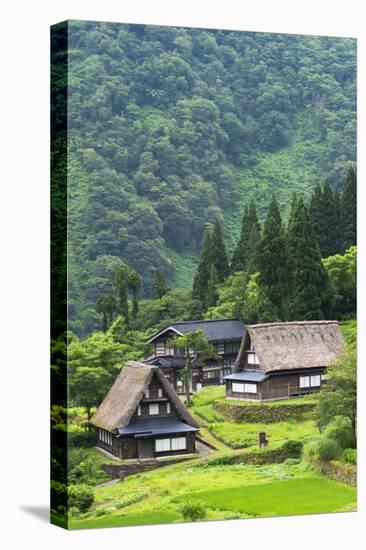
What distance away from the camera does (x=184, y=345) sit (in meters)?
19.4

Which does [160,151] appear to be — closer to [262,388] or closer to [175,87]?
[175,87]

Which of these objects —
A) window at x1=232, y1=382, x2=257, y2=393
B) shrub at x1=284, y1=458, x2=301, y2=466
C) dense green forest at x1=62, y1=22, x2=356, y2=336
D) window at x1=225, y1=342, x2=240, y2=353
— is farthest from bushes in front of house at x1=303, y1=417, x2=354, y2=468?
dense green forest at x1=62, y1=22, x2=356, y2=336

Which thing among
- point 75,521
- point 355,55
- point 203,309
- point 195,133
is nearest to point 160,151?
point 195,133

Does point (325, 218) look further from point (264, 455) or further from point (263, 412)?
point (264, 455)

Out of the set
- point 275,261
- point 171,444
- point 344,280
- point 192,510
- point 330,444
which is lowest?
point 192,510

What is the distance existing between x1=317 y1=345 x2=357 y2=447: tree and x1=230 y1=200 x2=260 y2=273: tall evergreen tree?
2033 mm

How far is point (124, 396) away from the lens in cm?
1866

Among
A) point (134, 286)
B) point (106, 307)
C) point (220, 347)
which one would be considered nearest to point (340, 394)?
point (220, 347)

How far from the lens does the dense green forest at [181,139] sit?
728 inches

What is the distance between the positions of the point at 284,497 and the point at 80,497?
3.13 meters

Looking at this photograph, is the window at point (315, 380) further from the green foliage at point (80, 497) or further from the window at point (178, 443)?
the green foliage at point (80, 497)

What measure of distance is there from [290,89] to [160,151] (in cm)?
248

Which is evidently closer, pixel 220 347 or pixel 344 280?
pixel 220 347

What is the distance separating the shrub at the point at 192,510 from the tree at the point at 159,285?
2872 millimetres
